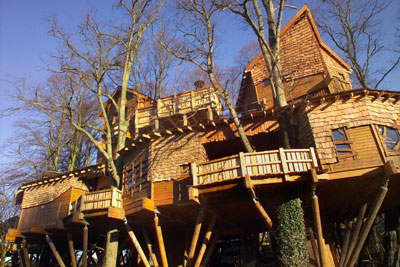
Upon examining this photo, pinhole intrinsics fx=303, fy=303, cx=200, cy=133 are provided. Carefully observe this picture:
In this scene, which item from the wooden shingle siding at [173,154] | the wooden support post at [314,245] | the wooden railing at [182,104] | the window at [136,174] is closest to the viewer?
the wooden support post at [314,245]

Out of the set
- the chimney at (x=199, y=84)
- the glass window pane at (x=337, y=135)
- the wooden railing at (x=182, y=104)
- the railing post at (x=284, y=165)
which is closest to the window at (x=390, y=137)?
the glass window pane at (x=337, y=135)

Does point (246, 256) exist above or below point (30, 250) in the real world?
below

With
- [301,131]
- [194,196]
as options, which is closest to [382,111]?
[301,131]

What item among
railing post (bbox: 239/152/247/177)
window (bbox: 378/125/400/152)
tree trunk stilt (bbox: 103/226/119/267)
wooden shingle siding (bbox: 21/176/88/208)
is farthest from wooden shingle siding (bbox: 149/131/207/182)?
wooden shingle siding (bbox: 21/176/88/208)

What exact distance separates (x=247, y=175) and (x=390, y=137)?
22.4 feet

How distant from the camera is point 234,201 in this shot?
13094mm

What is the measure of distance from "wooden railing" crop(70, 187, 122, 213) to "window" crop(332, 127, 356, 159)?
36.0 ft

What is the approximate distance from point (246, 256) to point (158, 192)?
21.2 ft

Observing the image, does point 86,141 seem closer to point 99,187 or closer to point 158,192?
point 99,187

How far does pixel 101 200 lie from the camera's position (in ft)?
51.7

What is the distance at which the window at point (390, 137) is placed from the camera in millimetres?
12877

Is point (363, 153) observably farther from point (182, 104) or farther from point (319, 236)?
point (182, 104)

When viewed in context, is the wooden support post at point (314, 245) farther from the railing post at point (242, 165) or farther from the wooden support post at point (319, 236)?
the railing post at point (242, 165)

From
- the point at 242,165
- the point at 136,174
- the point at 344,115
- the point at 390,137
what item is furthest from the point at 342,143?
the point at 136,174
